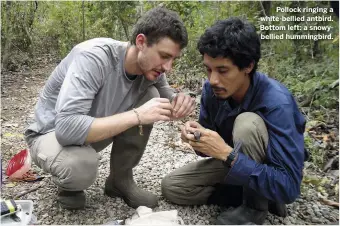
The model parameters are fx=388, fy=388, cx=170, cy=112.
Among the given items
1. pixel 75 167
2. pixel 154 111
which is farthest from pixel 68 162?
pixel 154 111

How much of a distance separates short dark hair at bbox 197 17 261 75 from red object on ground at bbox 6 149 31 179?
1490mm

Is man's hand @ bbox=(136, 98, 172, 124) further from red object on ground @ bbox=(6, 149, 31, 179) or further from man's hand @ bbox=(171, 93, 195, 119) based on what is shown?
red object on ground @ bbox=(6, 149, 31, 179)

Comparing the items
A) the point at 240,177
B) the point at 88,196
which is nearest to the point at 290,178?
the point at 240,177

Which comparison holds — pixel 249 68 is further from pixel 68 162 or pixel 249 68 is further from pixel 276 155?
pixel 68 162

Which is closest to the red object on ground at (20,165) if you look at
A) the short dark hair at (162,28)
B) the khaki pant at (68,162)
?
the khaki pant at (68,162)

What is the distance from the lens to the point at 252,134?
1953 millimetres

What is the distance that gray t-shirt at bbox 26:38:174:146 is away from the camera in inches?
76.8

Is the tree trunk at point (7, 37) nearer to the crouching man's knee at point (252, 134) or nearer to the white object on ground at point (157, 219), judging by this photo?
the white object on ground at point (157, 219)

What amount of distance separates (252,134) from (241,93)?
290 mm

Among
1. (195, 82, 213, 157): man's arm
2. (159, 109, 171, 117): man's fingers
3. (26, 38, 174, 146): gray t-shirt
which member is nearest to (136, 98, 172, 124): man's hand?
(159, 109, 171, 117): man's fingers

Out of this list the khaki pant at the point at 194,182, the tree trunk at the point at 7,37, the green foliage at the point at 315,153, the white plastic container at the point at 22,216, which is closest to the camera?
the white plastic container at the point at 22,216

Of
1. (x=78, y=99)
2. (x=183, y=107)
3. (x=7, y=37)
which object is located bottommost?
(x=183, y=107)

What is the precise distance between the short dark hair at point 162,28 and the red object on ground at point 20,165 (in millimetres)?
1250

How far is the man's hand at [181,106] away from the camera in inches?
88.3
